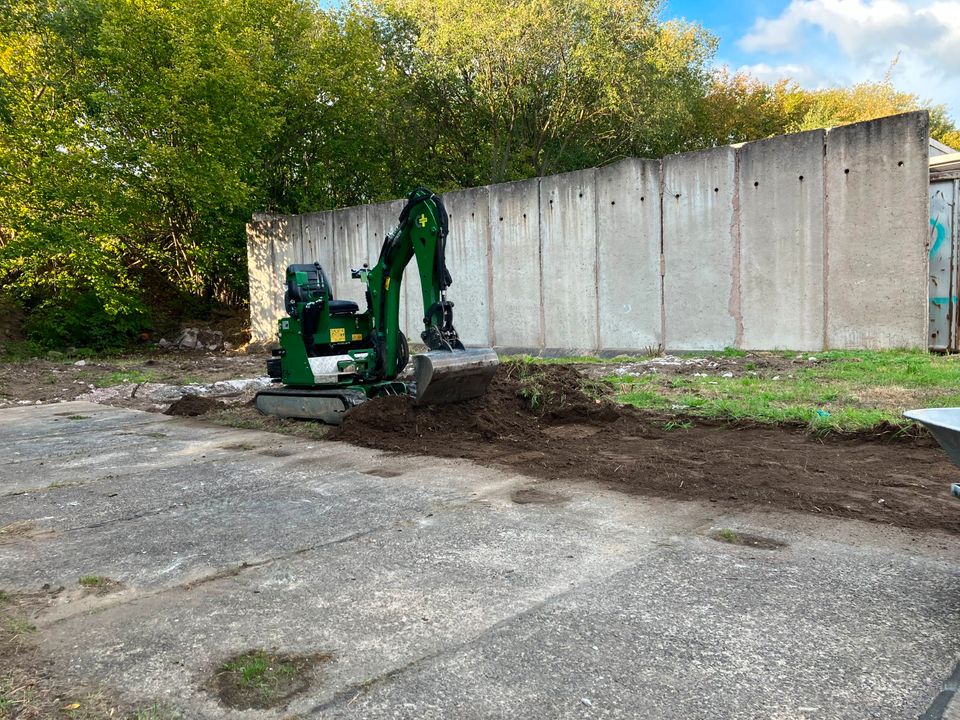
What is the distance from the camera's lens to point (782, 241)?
12.4 meters

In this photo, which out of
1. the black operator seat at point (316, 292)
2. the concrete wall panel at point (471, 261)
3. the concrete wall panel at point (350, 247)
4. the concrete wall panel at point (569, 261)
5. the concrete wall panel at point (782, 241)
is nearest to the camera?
the black operator seat at point (316, 292)

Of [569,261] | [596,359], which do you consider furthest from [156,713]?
[569,261]

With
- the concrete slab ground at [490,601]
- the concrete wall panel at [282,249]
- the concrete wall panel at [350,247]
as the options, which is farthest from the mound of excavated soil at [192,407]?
the concrete wall panel at [282,249]

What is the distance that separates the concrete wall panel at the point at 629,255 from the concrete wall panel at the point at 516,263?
1.65 meters

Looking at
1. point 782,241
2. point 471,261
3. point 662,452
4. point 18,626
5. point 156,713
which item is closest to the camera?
point 156,713

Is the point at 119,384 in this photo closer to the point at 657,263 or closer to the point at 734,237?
the point at 657,263

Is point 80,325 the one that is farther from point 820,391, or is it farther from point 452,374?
point 820,391

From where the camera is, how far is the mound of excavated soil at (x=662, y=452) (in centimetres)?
488

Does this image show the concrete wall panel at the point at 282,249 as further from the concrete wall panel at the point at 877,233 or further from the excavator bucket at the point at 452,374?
the concrete wall panel at the point at 877,233

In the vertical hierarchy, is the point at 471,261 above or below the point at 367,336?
above

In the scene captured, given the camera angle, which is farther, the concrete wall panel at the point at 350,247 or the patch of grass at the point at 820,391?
the concrete wall panel at the point at 350,247

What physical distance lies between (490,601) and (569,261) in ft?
40.9

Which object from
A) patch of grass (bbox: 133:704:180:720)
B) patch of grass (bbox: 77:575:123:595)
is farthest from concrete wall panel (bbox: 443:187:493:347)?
patch of grass (bbox: 133:704:180:720)

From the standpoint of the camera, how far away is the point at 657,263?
13.9m
